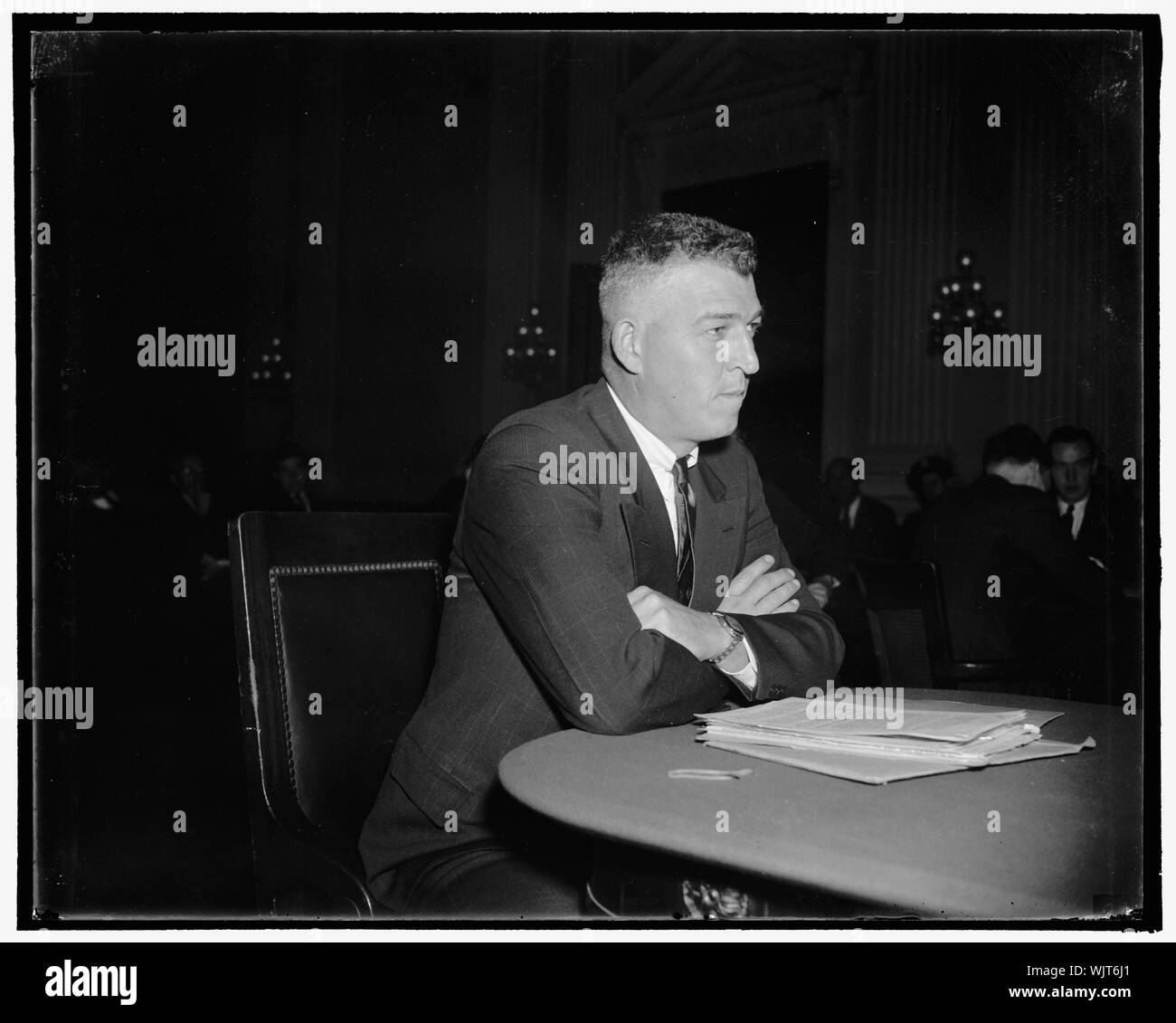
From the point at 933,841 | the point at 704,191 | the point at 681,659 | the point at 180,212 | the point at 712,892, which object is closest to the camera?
the point at 933,841

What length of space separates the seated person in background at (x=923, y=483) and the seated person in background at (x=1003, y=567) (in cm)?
112

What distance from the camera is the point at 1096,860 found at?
37.0 inches

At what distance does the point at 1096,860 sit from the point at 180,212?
2.57 meters

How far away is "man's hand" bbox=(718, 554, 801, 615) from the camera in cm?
166

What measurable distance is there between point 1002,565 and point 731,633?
1.86 meters

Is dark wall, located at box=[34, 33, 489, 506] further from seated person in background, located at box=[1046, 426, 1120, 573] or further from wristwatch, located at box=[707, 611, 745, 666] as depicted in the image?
seated person in background, located at box=[1046, 426, 1120, 573]

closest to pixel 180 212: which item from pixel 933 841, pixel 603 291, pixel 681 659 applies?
pixel 603 291

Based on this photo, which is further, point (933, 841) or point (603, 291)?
point (603, 291)

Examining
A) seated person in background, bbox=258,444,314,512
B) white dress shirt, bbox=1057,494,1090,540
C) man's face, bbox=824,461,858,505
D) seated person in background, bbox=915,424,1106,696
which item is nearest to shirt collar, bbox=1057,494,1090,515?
white dress shirt, bbox=1057,494,1090,540

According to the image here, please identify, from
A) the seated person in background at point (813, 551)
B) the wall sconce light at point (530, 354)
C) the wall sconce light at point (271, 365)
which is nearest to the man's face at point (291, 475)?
the wall sconce light at point (271, 365)

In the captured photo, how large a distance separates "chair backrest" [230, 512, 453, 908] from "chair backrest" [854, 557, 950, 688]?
1.55 m

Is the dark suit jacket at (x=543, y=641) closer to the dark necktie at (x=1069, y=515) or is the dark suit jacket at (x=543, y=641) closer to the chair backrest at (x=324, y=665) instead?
the chair backrest at (x=324, y=665)

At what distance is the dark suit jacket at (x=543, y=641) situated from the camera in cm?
135
